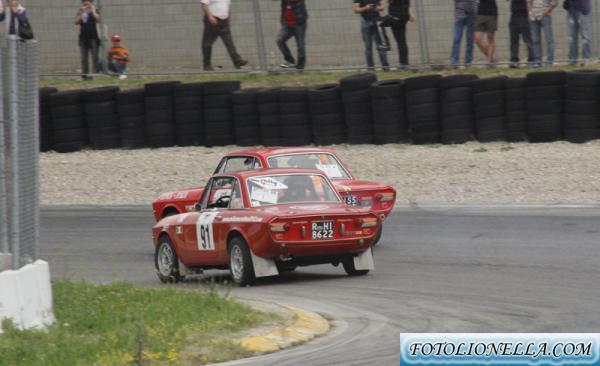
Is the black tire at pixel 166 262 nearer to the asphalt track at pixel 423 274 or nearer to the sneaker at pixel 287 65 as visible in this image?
the asphalt track at pixel 423 274

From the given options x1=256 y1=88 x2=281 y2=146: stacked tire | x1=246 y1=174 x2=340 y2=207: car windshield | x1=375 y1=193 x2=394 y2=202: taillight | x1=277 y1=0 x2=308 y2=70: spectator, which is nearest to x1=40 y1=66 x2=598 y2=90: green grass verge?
x1=277 y1=0 x2=308 y2=70: spectator

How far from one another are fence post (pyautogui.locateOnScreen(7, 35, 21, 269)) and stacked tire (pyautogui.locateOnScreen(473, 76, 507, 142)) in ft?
39.5

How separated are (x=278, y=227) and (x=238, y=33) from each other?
1321cm

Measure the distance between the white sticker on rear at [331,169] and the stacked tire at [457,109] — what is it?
5.57 meters

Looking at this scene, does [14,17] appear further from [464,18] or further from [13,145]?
[13,145]

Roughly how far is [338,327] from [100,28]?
16.8 meters

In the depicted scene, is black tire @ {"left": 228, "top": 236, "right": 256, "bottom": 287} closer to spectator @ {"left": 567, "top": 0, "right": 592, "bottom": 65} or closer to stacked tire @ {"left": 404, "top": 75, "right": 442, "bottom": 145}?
stacked tire @ {"left": 404, "top": 75, "right": 442, "bottom": 145}

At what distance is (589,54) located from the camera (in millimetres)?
22047

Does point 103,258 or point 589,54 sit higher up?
point 589,54

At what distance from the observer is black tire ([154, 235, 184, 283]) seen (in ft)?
44.2

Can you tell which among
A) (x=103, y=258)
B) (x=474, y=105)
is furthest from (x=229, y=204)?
(x=474, y=105)

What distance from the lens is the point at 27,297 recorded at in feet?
29.7

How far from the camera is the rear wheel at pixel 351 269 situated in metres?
12.6

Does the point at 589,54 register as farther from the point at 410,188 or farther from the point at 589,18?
the point at 410,188
